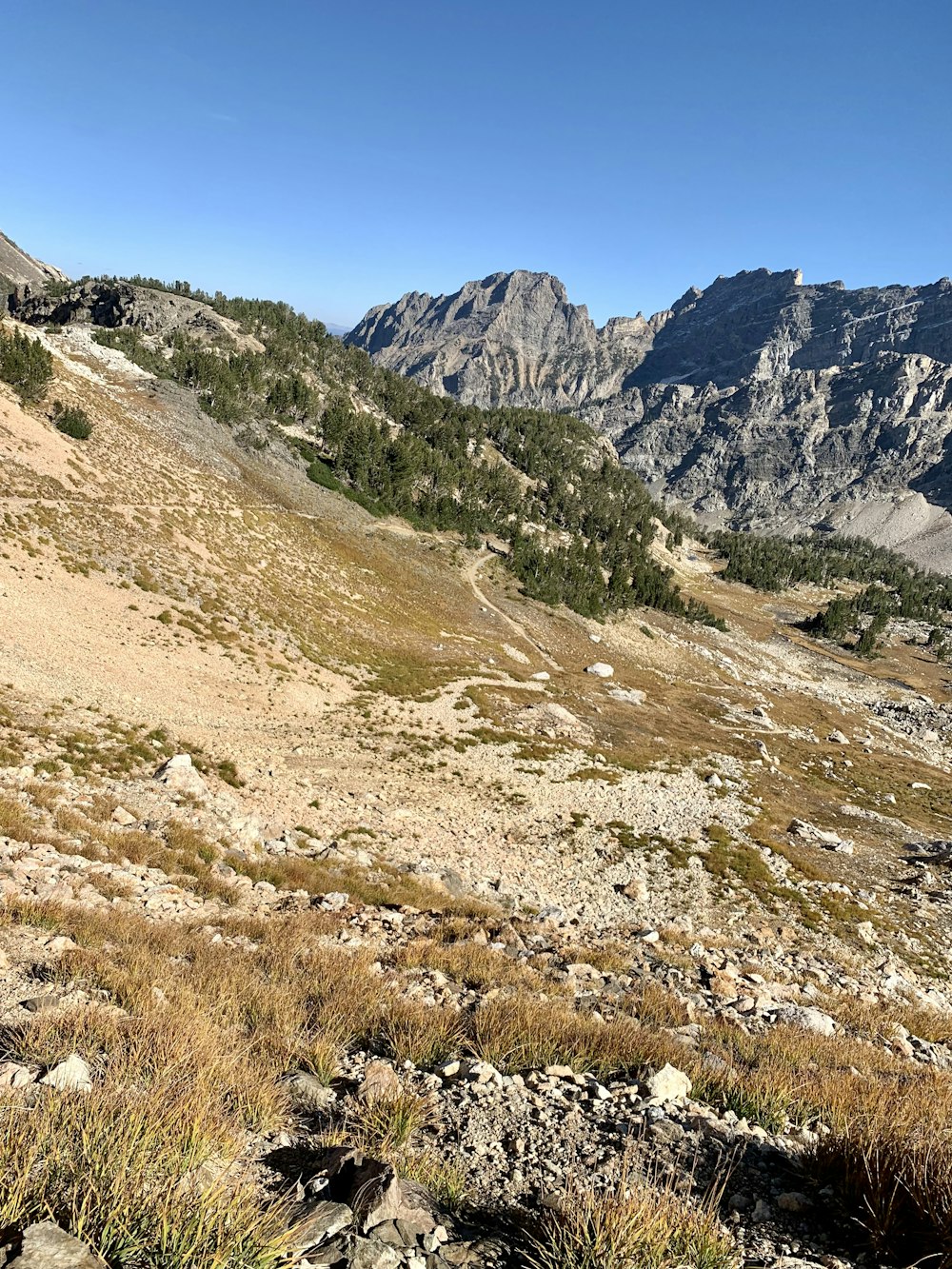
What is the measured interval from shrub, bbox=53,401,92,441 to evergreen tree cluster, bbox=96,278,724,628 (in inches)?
964

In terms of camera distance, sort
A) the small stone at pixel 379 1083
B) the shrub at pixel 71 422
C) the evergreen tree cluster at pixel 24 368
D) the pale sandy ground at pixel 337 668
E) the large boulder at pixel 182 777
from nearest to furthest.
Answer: the small stone at pixel 379 1083
the large boulder at pixel 182 777
the pale sandy ground at pixel 337 668
the evergreen tree cluster at pixel 24 368
the shrub at pixel 71 422

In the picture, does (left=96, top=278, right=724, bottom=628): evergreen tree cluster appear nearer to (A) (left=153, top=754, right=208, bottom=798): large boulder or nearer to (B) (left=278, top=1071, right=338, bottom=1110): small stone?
(A) (left=153, top=754, right=208, bottom=798): large boulder

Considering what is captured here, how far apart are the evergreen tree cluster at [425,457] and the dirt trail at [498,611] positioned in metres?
6.17

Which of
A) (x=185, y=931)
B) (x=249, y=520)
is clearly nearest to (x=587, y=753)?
(x=185, y=931)

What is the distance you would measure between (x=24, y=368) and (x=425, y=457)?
207 ft

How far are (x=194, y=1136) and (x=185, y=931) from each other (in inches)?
312

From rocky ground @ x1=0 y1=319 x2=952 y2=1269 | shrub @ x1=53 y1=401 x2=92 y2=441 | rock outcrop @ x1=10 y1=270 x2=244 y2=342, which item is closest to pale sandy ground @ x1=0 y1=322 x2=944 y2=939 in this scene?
rocky ground @ x1=0 y1=319 x2=952 y2=1269

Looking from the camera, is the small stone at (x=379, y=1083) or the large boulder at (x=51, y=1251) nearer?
the large boulder at (x=51, y=1251)

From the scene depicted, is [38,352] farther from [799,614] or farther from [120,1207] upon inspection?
[799,614]

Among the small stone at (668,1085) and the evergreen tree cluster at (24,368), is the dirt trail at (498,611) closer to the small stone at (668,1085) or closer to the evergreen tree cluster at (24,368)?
the evergreen tree cluster at (24,368)

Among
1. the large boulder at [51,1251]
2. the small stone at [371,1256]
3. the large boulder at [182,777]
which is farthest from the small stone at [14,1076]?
the large boulder at [182,777]

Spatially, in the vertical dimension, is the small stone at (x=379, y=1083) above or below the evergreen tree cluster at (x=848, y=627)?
below

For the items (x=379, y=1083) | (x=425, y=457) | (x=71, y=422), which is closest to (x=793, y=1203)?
(x=379, y=1083)

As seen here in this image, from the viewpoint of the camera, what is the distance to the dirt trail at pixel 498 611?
65562 millimetres
